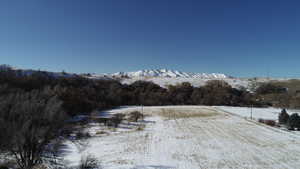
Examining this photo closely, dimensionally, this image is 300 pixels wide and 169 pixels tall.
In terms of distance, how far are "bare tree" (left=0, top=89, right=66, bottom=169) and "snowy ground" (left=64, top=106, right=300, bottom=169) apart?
10.4 ft

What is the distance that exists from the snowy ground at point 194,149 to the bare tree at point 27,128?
318cm

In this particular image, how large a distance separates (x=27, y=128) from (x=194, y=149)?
10964 millimetres

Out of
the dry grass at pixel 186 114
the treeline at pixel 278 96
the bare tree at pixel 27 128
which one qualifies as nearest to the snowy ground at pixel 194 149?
the bare tree at pixel 27 128

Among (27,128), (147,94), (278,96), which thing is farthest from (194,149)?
(278,96)

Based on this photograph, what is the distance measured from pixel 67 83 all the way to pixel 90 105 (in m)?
18.3

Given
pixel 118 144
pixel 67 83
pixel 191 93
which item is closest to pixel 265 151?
pixel 118 144

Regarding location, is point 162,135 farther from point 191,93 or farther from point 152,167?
point 191,93

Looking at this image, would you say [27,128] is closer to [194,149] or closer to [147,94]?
[194,149]

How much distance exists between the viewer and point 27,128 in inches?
265

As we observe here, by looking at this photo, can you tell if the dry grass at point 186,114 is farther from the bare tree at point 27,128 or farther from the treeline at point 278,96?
the treeline at point 278,96

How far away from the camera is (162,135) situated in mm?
15859

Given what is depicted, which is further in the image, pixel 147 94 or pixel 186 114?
pixel 147 94

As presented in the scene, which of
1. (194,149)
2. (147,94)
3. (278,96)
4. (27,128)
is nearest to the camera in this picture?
(27,128)

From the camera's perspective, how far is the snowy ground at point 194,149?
9.62m
